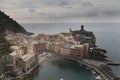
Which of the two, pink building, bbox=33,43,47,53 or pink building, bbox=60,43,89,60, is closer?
pink building, bbox=60,43,89,60

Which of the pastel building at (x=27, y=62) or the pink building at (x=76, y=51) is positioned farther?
the pink building at (x=76, y=51)

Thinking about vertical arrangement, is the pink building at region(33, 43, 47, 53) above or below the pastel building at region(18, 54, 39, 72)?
above

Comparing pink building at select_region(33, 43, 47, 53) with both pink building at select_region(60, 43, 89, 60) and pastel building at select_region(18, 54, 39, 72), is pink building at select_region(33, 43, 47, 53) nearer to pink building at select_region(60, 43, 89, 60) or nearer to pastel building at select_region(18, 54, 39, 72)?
pink building at select_region(60, 43, 89, 60)

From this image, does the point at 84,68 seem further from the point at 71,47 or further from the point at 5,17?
the point at 5,17

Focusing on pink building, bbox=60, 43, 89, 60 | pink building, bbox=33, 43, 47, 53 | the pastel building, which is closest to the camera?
the pastel building

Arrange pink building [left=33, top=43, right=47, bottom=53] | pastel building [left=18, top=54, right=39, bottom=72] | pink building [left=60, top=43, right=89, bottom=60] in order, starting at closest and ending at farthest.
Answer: pastel building [left=18, top=54, right=39, bottom=72], pink building [left=60, top=43, right=89, bottom=60], pink building [left=33, top=43, right=47, bottom=53]

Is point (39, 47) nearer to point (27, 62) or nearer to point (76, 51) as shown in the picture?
point (76, 51)

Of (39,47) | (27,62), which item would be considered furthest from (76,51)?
(27,62)

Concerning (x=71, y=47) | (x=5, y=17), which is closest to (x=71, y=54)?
(x=71, y=47)

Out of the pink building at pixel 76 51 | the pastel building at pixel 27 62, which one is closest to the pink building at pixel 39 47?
the pink building at pixel 76 51

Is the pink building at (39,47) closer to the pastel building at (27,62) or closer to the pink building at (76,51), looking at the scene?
the pink building at (76,51)

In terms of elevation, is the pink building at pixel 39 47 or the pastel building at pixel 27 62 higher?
the pink building at pixel 39 47

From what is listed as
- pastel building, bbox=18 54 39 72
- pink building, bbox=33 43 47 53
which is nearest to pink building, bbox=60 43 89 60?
pink building, bbox=33 43 47 53
